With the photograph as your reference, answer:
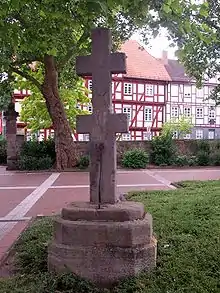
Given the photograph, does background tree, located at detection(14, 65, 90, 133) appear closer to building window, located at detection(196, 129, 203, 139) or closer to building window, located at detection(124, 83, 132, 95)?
building window, located at detection(124, 83, 132, 95)

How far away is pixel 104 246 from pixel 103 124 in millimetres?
1300

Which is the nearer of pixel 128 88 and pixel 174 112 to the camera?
pixel 128 88

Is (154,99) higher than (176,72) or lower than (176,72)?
lower

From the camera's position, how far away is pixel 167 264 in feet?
13.4

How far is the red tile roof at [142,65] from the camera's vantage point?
1919 inches

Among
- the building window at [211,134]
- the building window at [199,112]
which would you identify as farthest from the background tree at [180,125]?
the building window at [211,134]

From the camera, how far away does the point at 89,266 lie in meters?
3.90

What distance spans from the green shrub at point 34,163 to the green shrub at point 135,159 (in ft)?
15.0

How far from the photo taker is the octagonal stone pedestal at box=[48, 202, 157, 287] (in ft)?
12.7

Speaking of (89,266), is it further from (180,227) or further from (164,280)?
(180,227)

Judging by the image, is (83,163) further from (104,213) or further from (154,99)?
(154,99)

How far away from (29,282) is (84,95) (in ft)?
85.9

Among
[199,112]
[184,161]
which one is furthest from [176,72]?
[184,161]

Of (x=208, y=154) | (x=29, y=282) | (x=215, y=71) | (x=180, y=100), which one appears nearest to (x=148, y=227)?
(x=29, y=282)
